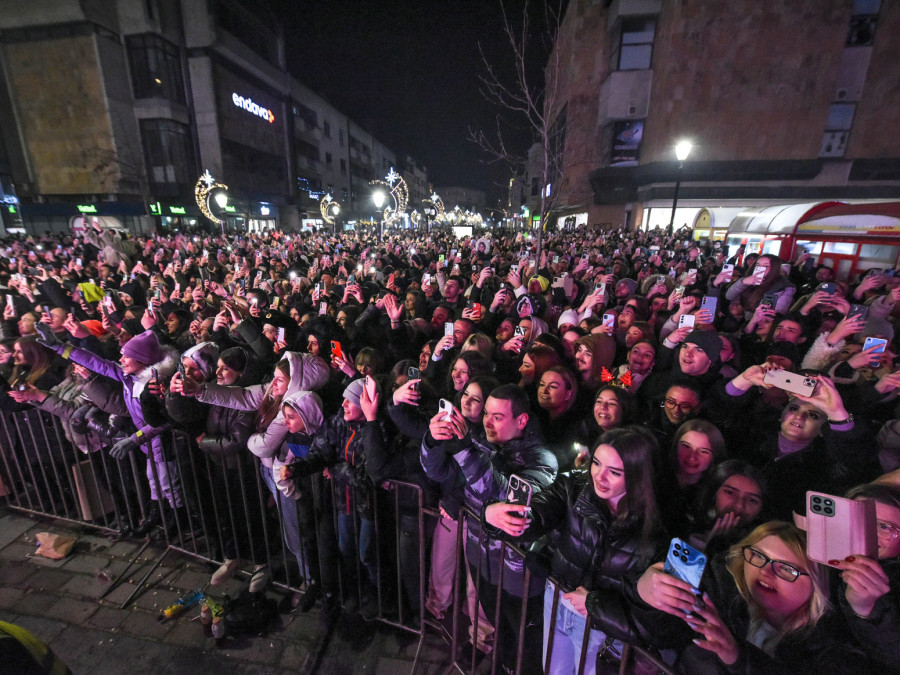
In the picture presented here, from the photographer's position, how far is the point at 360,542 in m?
3.50

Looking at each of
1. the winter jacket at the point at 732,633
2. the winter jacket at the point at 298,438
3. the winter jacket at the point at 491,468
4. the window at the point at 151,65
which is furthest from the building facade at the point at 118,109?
the winter jacket at the point at 732,633

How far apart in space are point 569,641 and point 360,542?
1.79m

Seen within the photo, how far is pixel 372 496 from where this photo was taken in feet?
10.9

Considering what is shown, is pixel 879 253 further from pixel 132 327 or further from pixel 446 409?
pixel 132 327

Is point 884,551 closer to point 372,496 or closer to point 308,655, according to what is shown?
point 372,496

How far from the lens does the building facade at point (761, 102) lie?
31.1 meters

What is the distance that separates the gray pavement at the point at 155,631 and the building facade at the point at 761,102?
33244 mm

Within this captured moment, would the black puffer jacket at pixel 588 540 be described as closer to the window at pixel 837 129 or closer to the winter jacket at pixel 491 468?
the winter jacket at pixel 491 468

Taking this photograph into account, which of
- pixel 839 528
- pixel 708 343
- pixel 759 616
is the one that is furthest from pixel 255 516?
pixel 708 343

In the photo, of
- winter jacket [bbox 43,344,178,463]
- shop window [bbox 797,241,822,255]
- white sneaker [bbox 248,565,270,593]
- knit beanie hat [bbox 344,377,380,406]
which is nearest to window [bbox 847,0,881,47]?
shop window [bbox 797,241,822,255]

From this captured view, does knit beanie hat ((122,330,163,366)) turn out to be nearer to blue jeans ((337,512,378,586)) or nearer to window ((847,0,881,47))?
blue jeans ((337,512,378,586))

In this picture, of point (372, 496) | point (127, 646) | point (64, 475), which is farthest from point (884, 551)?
point (64, 475)

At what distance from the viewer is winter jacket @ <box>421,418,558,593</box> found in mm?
2682

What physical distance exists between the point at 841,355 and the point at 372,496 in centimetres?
479
